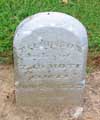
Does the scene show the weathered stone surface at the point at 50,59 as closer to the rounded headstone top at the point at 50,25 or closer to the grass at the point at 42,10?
the rounded headstone top at the point at 50,25

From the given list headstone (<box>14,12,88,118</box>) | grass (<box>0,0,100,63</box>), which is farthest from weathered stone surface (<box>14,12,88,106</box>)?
grass (<box>0,0,100,63</box>)

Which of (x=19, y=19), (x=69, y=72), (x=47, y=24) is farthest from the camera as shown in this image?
(x=19, y=19)

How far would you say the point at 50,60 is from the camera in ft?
10.8

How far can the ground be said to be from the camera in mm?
3591

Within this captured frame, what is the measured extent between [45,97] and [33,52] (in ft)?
1.63

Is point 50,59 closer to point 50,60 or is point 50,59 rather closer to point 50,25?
point 50,60

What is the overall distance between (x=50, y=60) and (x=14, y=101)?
632 millimetres

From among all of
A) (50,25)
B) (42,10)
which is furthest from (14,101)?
(42,10)

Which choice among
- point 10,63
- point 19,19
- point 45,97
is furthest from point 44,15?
point 19,19

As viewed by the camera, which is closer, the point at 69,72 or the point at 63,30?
the point at 63,30

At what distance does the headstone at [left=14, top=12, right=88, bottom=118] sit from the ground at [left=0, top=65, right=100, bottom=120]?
0.30 feet

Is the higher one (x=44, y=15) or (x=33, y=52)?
(x=44, y=15)

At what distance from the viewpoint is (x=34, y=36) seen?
3.16m

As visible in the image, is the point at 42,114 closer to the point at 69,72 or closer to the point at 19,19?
the point at 69,72
